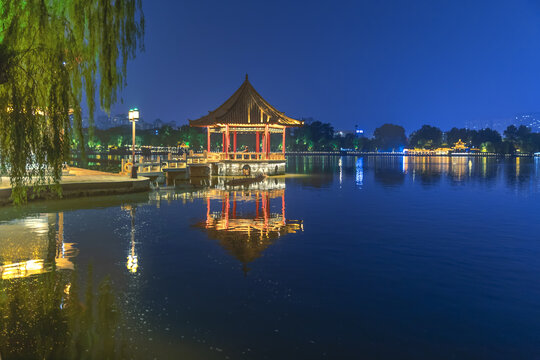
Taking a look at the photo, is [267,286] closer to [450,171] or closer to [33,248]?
[33,248]

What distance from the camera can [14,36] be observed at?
20.3 ft

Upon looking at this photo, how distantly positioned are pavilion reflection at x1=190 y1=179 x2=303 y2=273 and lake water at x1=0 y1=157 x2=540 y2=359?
0.08 m

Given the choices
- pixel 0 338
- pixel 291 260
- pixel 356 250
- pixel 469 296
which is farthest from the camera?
pixel 356 250

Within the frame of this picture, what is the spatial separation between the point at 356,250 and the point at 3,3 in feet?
28.2

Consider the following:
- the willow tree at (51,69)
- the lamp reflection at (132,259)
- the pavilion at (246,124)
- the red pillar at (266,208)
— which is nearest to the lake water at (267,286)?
the lamp reflection at (132,259)

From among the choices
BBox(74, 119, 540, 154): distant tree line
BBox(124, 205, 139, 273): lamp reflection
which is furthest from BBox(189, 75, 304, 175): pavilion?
BBox(74, 119, 540, 154): distant tree line

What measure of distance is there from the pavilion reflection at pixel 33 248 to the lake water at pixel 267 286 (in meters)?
0.04

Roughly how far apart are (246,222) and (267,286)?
23.1ft

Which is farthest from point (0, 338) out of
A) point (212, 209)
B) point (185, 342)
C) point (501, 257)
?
point (212, 209)

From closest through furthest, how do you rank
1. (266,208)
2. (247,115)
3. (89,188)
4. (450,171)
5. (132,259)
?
(132,259), (266,208), (89,188), (247,115), (450,171)

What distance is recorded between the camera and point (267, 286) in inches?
310

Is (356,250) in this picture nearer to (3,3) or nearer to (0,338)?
(0,338)

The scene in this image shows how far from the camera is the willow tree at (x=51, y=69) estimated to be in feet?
20.7

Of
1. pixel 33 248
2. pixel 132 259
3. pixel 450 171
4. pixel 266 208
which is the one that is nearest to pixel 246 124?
pixel 266 208
